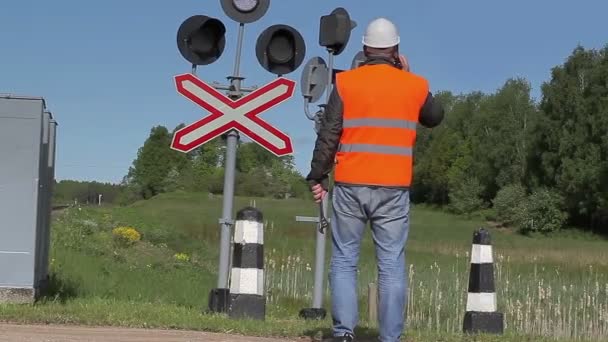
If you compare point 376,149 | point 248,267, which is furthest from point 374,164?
point 248,267

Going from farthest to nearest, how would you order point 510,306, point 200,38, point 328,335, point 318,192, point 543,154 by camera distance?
point 543,154
point 510,306
point 200,38
point 328,335
point 318,192

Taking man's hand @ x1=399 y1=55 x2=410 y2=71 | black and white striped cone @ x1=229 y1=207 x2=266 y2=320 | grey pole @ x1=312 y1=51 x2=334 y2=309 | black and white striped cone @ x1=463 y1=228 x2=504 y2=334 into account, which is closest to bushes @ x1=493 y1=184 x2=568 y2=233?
grey pole @ x1=312 y1=51 x2=334 y2=309

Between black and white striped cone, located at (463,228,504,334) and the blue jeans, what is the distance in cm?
207

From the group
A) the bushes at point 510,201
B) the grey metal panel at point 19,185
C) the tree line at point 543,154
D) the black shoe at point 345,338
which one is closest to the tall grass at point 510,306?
the black shoe at point 345,338

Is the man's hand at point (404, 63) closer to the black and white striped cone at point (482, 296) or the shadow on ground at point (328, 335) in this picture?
the shadow on ground at point (328, 335)

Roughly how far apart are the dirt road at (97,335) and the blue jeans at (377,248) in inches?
33.4

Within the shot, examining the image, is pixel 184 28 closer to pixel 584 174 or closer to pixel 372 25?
pixel 372 25

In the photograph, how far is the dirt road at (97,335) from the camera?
6617 mm

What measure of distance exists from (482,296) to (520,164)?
326ft

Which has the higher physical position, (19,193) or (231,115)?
(231,115)

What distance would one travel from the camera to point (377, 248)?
6402 mm

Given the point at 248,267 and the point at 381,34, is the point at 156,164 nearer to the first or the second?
the point at 248,267

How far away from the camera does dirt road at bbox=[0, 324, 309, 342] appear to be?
662 centimetres

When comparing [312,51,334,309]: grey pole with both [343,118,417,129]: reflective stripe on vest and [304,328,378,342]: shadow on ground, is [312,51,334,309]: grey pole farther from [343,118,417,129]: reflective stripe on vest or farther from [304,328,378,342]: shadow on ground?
[343,118,417,129]: reflective stripe on vest
